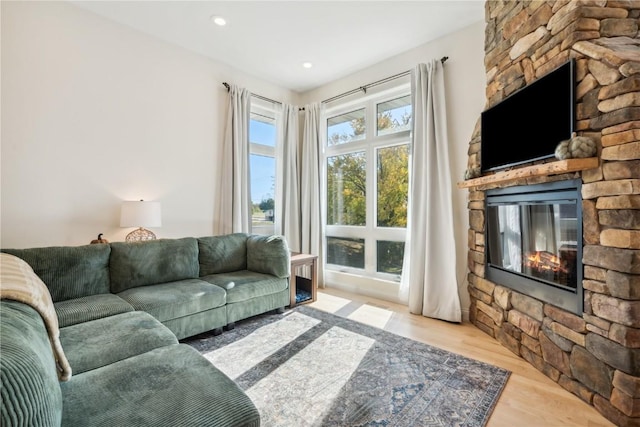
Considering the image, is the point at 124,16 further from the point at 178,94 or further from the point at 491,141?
the point at 491,141

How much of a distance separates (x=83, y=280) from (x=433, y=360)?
2668mm

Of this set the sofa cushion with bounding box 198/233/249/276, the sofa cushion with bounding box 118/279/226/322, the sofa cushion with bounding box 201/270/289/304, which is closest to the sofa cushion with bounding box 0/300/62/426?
the sofa cushion with bounding box 118/279/226/322

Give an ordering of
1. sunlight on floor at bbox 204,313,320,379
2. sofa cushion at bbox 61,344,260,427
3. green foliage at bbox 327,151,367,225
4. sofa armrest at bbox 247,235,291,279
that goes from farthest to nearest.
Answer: green foliage at bbox 327,151,367,225 → sofa armrest at bbox 247,235,291,279 → sunlight on floor at bbox 204,313,320,379 → sofa cushion at bbox 61,344,260,427

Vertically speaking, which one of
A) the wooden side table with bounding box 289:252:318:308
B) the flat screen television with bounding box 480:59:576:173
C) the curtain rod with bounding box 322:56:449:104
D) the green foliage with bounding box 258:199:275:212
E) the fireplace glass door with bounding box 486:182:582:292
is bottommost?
the wooden side table with bounding box 289:252:318:308

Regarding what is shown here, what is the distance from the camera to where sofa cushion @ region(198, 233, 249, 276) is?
117 inches

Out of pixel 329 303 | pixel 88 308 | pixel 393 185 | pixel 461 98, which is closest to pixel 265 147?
pixel 393 185

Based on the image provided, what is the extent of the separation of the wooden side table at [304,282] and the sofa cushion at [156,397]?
196 centimetres

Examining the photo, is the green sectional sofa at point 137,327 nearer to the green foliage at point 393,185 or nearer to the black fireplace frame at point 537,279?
the green foliage at point 393,185

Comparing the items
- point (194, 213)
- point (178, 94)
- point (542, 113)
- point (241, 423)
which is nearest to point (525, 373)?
point (542, 113)

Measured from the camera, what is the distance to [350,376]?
75.2 inches

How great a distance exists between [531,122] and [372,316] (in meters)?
2.16

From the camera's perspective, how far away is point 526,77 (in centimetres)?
218

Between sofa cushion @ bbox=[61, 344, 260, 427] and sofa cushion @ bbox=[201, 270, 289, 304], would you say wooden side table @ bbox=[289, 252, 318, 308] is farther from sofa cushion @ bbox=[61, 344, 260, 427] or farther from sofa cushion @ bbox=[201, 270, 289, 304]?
sofa cushion @ bbox=[61, 344, 260, 427]

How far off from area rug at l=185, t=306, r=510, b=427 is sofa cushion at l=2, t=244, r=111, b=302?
36.7 inches
